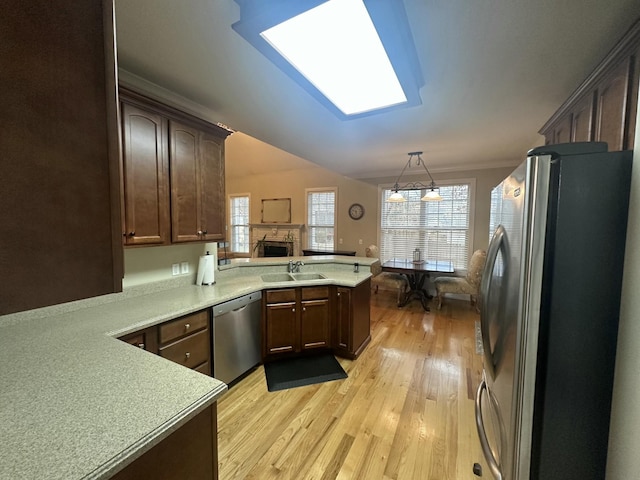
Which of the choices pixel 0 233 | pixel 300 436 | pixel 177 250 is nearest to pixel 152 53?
pixel 177 250

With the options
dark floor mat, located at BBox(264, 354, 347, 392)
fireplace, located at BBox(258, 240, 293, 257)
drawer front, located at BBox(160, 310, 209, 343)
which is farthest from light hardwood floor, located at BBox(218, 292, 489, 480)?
fireplace, located at BBox(258, 240, 293, 257)

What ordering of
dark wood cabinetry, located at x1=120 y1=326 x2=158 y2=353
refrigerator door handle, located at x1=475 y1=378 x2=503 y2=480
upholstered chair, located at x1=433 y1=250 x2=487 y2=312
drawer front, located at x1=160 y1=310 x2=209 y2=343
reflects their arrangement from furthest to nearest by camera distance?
upholstered chair, located at x1=433 y1=250 x2=487 y2=312
drawer front, located at x1=160 y1=310 x2=209 y2=343
dark wood cabinetry, located at x1=120 y1=326 x2=158 y2=353
refrigerator door handle, located at x1=475 y1=378 x2=503 y2=480

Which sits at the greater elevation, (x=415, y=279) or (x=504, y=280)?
(x=504, y=280)

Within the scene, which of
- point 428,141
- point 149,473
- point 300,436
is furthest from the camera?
point 428,141

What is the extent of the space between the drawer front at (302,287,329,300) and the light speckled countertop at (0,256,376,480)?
1.32 meters

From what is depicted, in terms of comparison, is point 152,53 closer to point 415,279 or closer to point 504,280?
point 504,280

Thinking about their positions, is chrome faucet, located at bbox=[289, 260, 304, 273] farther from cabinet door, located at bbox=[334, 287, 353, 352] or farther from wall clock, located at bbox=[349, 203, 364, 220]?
wall clock, located at bbox=[349, 203, 364, 220]

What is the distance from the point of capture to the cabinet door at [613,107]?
1.38 metres

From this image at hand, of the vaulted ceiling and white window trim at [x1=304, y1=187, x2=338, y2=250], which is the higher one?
the vaulted ceiling

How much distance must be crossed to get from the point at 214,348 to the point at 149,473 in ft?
4.41

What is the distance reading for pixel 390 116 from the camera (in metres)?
2.57

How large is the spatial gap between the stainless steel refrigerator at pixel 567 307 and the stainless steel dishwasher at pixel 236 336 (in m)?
1.95

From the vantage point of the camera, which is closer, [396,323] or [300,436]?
[300,436]

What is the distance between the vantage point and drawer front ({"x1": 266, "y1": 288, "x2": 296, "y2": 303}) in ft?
8.50
